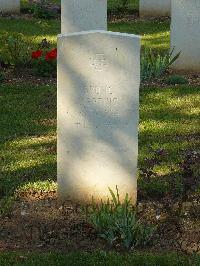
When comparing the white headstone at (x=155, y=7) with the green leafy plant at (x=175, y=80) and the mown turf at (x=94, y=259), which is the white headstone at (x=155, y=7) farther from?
the mown turf at (x=94, y=259)

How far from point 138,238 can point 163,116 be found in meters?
3.50

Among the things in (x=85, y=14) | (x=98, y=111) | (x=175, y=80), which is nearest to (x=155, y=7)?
(x=85, y=14)

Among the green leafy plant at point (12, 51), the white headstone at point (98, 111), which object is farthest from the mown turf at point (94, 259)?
the green leafy plant at point (12, 51)

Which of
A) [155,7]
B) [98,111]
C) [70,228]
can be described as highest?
[98,111]

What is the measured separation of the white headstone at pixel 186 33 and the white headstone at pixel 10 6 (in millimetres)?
6166

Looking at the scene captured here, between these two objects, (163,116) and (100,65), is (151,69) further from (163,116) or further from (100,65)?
(100,65)

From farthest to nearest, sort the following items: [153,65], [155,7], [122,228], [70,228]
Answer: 1. [155,7]
2. [153,65]
3. [70,228]
4. [122,228]

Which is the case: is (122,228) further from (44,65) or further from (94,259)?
(44,65)

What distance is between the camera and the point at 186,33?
10.7 meters

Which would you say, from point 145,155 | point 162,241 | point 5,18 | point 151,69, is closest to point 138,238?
point 162,241

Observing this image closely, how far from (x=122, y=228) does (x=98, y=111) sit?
3.32ft

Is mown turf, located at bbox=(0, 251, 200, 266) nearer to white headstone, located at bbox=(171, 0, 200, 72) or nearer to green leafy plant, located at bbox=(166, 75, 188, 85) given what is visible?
green leafy plant, located at bbox=(166, 75, 188, 85)

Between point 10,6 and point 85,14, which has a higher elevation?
point 85,14

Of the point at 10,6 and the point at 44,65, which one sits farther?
the point at 10,6
